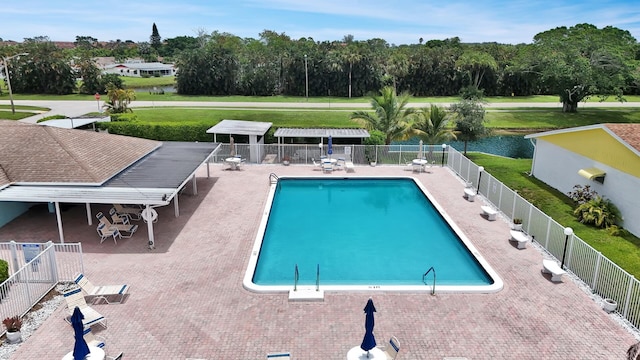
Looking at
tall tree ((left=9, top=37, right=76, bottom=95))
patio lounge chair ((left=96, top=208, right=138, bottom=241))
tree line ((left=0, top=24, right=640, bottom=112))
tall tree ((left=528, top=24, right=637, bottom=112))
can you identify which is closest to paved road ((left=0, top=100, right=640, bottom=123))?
tree line ((left=0, top=24, right=640, bottom=112))

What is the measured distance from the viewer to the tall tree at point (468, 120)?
3141cm

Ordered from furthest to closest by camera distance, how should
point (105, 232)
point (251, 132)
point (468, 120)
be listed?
point (468, 120) → point (251, 132) → point (105, 232)

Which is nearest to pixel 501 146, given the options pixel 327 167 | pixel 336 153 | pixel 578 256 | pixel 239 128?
pixel 336 153

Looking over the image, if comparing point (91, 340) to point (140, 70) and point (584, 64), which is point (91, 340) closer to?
point (584, 64)

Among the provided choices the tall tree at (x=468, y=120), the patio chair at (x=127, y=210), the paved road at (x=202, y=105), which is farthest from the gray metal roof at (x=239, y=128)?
the paved road at (x=202, y=105)

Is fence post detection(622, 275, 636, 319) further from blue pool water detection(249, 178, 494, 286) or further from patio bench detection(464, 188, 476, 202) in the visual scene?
patio bench detection(464, 188, 476, 202)

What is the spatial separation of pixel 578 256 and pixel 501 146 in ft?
93.2

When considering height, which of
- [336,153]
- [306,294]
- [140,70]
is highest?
[140,70]

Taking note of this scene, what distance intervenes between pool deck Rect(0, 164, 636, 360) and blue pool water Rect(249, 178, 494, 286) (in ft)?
3.46

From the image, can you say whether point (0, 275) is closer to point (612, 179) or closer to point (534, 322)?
point (534, 322)

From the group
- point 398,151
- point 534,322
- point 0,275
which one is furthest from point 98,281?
point 398,151

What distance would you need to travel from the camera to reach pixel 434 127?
3055 centimetres

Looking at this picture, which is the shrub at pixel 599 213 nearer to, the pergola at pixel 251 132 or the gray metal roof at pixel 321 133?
the gray metal roof at pixel 321 133

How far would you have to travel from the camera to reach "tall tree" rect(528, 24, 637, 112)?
49.9 m
